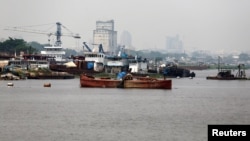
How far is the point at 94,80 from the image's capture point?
86.8m

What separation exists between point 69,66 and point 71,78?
939cm

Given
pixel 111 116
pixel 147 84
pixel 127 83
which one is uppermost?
pixel 127 83

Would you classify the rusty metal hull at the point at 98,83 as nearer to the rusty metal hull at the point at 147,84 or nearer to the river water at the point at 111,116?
the rusty metal hull at the point at 147,84

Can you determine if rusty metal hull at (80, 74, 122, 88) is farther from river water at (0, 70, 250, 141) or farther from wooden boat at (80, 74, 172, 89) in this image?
river water at (0, 70, 250, 141)

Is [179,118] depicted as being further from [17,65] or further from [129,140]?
[17,65]

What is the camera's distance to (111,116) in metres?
47.7

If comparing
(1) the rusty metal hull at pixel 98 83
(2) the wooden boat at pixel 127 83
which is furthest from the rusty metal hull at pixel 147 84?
(1) the rusty metal hull at pixel 98 83

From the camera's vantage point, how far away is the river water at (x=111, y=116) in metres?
37.6

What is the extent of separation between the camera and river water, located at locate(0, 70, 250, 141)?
3759 cm

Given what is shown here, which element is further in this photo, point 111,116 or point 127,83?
point 127,83

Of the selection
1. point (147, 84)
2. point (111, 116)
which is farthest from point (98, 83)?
point (111, 116)

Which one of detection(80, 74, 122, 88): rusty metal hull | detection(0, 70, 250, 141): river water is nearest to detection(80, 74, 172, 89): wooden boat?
detection(80, 74, 122, 88): rusty metal hull

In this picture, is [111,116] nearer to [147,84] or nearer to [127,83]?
[127,83]

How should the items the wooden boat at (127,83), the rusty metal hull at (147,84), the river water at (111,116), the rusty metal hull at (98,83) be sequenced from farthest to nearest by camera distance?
the rusty metal hull at (98,83) → the wooden boat at (127,83) → the rusty metal hull at (147,84) → the river water at (111,116)
